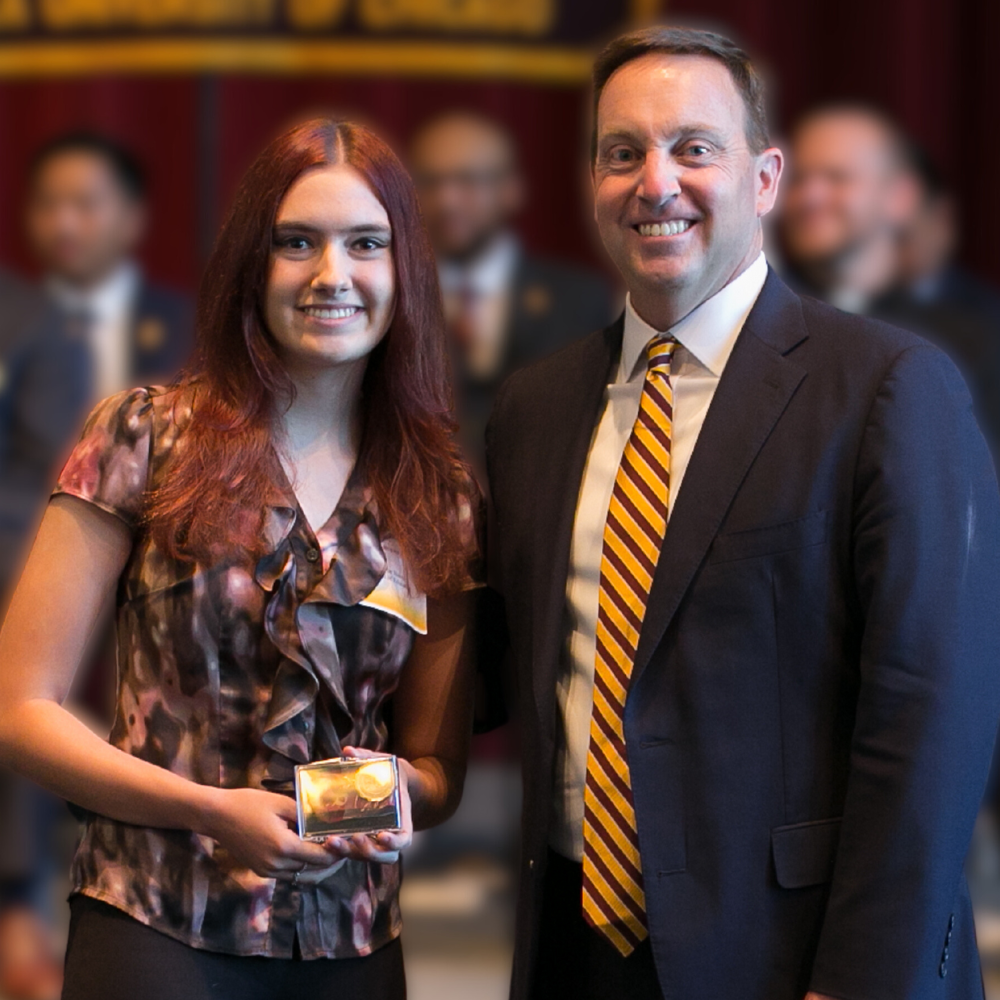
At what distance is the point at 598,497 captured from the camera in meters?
1.80

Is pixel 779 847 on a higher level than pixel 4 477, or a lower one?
lower

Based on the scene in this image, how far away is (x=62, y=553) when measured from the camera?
165 cm

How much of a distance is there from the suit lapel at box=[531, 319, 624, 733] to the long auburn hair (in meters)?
0.10

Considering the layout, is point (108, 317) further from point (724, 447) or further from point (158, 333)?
point (724, 447)

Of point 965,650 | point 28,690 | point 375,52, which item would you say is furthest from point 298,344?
point 375,52

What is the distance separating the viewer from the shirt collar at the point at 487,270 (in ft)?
14.3

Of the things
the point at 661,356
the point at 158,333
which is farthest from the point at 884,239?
the point at 661,356

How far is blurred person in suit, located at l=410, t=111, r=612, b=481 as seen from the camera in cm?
432

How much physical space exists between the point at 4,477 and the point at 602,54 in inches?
110

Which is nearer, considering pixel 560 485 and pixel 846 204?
pixel 560 485

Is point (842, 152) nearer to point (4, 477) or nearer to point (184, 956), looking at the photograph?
point (4, 477)

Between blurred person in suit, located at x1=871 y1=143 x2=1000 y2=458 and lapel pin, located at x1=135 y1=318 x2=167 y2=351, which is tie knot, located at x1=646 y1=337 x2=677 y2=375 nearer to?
blurred person in suit, located at x1=871 y1=143 x2=1000 y2=458

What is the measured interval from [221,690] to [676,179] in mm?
738

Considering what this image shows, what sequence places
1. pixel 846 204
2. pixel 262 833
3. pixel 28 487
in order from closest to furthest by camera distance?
pixel 262 833, pixel 28 487, pixel 846 204
